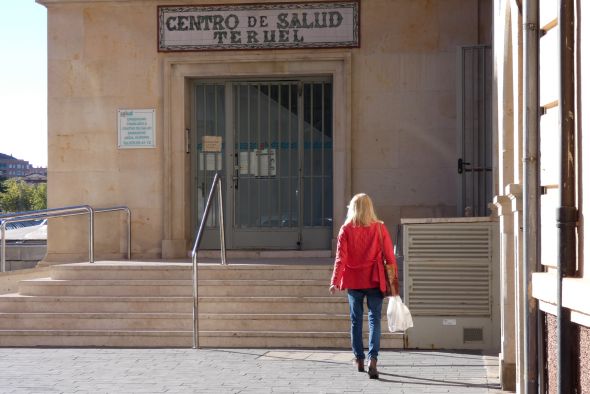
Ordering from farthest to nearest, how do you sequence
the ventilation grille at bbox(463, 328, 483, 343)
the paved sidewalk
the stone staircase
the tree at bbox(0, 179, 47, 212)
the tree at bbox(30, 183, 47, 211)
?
the tree at bbox(30, 183, 47, 211), the tree at bbox(0, 179, 47, 212), the stone staircase, the ventilation grille at bbox(463, 328, 483, 343), the paved sidewalk

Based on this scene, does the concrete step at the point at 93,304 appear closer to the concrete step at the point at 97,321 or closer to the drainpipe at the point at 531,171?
the concrete step at the point at 97,321

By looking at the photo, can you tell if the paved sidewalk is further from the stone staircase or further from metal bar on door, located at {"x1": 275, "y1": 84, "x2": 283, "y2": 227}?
metal bar on door, located at {"x1": 275, "y1": 84, "x2": 283, "y2": 227}

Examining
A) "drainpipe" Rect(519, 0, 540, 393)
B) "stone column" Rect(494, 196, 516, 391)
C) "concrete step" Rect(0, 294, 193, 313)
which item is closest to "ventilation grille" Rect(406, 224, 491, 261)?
"stone column" Rect(494, 196, 516, 391)

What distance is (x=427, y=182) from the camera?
15.3 m

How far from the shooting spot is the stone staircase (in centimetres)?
1203

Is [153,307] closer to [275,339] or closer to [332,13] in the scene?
[275,339]

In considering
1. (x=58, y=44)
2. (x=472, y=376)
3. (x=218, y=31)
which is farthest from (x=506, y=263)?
(x=58, y=44)

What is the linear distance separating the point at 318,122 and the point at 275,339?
16.0 ft

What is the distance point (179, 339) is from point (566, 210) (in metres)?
7.10

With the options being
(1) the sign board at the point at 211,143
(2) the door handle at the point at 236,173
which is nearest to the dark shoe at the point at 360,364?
(2) the door handle at the point at 236,173

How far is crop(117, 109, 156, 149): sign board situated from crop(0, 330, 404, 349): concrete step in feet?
13.9

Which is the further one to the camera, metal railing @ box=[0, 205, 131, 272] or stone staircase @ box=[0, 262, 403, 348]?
metal railing @ box=[0, 205, 131, 272]

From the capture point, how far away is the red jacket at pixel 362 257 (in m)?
9.77

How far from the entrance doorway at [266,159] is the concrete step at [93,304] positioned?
366 cm
